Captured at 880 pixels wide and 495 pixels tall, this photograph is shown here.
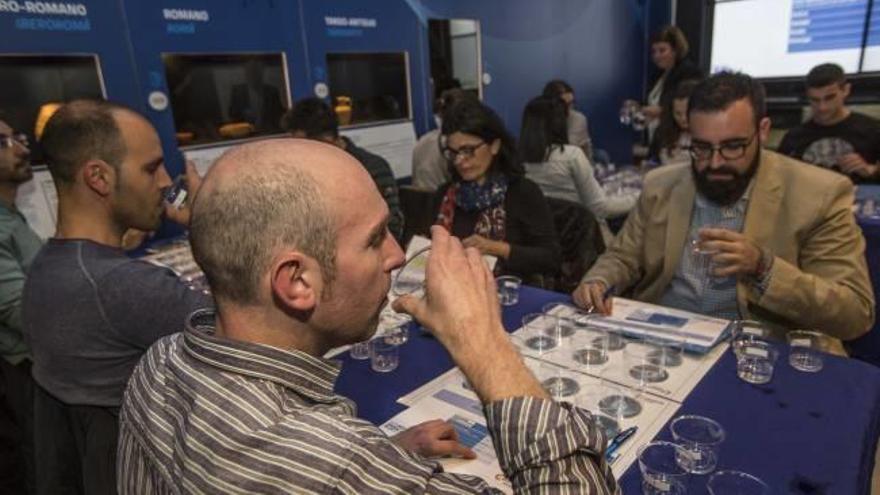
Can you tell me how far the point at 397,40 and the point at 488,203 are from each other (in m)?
2.42

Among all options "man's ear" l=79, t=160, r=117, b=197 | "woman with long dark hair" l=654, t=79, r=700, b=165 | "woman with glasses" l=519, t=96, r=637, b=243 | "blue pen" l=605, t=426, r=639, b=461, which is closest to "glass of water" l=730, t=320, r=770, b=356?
"blue pen" l=605, t=426, r=639, b=461

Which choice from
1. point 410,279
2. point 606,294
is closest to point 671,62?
point 606,294

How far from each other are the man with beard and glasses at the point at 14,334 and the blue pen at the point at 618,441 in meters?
1.99

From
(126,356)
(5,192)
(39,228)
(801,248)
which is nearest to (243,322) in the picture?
(126,356)

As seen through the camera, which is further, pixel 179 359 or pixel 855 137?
pixel 855 137

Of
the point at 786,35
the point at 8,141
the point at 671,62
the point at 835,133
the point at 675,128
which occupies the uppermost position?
the point at 786,35

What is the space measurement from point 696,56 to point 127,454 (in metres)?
8.65

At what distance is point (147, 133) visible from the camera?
1594mm

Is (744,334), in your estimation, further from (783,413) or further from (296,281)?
(296,281)

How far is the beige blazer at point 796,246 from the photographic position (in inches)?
66.2

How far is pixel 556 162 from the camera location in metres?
3.63

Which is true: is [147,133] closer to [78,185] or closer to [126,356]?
[78,185]

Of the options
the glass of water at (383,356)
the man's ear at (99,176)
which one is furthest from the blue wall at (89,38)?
the glass of water at (383,356)

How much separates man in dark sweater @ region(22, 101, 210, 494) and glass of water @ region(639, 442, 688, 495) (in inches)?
39.9
